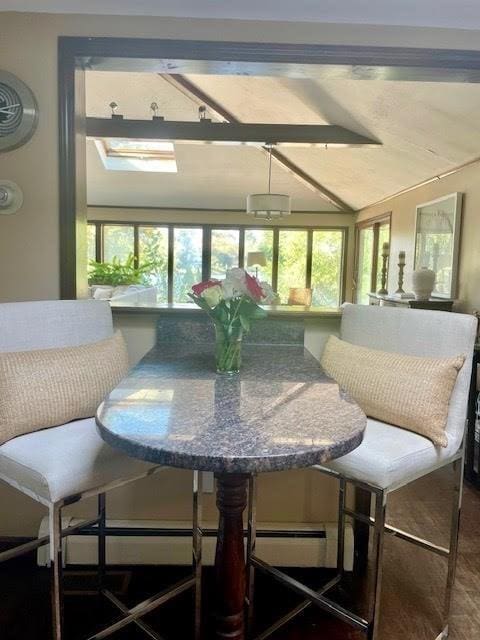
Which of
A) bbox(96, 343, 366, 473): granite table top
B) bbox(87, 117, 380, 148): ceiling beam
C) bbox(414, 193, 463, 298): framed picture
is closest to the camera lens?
bbox(96, 343, 366, 473): granite table top

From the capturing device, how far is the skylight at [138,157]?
7.79 m

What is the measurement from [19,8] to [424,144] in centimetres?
330

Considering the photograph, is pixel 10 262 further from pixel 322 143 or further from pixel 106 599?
pixel 322 143

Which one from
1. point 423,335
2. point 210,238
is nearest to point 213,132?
point 210,238

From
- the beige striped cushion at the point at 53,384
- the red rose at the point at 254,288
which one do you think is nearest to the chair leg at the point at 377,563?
the red rose at the point at 254,288

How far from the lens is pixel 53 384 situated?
1.49m

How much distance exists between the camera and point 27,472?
4.22 ft

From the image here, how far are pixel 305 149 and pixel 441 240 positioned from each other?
8.69 feet

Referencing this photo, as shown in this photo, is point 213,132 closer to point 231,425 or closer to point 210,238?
point 210,238

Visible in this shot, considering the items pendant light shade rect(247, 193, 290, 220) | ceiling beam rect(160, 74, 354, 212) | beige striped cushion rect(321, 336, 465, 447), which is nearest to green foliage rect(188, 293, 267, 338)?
beige striped cushion rect(321, 336, 465, 447)

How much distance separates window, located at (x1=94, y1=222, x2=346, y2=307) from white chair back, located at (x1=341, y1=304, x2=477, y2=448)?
7202 millimetres

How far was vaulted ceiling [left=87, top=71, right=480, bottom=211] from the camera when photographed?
3.55m

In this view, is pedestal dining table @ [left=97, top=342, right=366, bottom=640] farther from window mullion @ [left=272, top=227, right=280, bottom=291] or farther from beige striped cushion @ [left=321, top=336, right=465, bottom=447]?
window mullion @ [left=272, top=227, right=280, bottom=291]

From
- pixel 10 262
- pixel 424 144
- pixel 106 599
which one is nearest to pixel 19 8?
pixel 10 262
